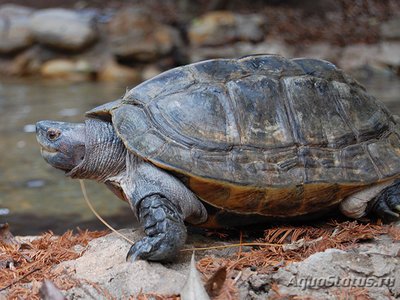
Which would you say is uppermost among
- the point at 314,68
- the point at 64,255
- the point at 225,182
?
the point at 314,68

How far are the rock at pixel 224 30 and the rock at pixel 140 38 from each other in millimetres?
660

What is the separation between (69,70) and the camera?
14836 millimetres

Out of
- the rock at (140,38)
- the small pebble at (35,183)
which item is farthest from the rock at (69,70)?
the small pebble at (35,183)

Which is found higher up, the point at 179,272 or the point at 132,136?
the point at 132,136

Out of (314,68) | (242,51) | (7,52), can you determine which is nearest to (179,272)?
(314,68)

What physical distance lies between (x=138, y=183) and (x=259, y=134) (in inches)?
30.1

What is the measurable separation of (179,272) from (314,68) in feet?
5.36

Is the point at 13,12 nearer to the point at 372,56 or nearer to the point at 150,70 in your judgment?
the point at 150,70

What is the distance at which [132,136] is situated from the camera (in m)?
3.12

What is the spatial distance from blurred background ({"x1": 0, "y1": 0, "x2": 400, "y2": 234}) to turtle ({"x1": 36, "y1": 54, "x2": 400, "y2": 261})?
6761mm

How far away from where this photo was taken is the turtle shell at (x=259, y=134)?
305 cm

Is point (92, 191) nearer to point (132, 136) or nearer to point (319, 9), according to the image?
point (132, 136)

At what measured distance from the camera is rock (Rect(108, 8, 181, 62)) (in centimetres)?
1425

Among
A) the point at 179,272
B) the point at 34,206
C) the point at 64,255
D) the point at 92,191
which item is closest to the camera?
the point at 179,272
